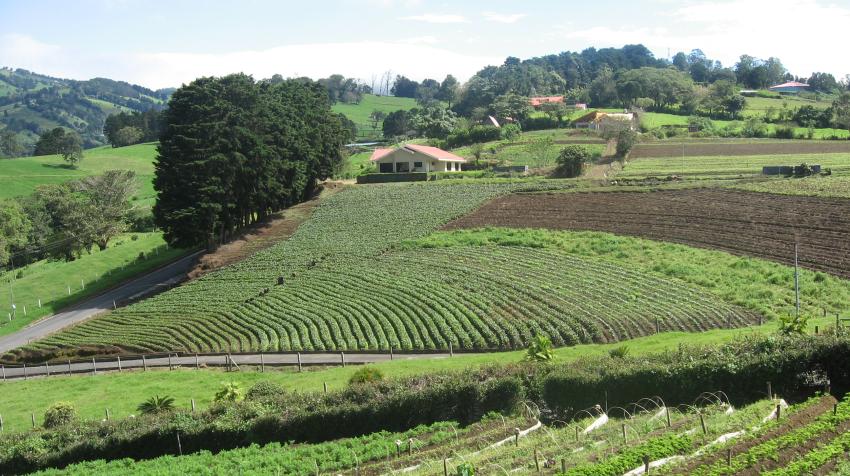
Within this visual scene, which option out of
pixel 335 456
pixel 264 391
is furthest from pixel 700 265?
pixel 335 456

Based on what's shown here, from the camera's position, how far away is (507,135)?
378ft

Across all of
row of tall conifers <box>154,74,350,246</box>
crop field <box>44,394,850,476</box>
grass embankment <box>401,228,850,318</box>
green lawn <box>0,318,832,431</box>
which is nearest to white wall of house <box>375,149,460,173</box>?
row of tall conifers <box>154,74,350,246</box>

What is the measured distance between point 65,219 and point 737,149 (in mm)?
77578

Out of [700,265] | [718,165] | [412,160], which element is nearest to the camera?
[700,265]

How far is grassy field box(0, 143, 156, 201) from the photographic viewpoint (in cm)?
11325

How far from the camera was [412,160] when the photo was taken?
90.6 m

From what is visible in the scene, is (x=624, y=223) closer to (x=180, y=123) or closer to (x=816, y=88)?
(x=180, y=123)

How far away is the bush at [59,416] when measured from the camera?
103 ft

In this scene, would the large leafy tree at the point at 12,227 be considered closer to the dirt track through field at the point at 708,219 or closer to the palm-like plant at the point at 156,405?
the dirt track through field at the point at 708,219

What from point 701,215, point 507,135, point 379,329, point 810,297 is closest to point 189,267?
point 379,329

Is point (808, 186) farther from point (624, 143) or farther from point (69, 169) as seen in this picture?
point (69, 169)

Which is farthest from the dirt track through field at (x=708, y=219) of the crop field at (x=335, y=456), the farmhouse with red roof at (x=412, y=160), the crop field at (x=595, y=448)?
the crop field at (x=335, y=456)

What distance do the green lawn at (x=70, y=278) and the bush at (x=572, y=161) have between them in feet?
132

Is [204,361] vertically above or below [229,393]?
below
